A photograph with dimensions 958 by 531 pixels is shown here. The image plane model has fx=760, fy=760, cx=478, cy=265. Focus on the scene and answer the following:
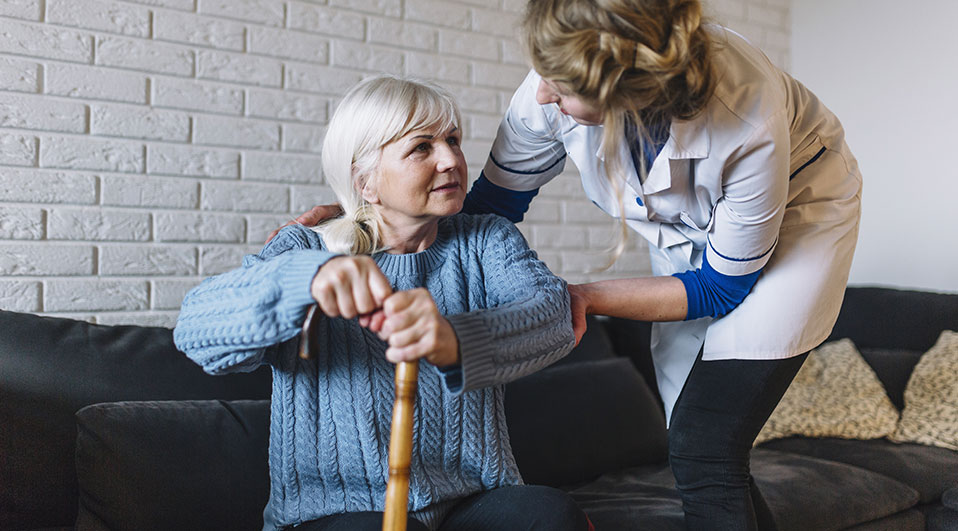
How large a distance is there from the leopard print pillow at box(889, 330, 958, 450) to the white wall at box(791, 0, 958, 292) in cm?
54

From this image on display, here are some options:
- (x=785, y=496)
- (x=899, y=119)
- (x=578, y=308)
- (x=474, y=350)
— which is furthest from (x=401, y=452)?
(x=899, y=119)

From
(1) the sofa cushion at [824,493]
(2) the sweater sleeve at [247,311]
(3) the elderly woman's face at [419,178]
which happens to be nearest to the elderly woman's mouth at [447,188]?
(3) the elderly woman's face at [419,178]

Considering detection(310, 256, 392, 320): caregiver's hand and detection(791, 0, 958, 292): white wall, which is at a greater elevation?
detection(791, 0, 958, 292): white wall

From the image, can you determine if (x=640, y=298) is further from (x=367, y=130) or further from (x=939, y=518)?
(x=939, y=518)

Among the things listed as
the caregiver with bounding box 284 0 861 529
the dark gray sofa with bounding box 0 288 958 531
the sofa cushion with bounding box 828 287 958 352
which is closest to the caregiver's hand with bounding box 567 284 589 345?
the caregiver with bounding box 284 0 861 529

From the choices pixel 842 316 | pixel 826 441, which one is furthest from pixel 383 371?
pixel 842 316

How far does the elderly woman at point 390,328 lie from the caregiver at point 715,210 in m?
0.21

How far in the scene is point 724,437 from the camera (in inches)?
56.9

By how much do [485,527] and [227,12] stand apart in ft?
5.58

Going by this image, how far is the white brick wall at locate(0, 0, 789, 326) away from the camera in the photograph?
1.96 metres

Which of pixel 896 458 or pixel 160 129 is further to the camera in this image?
pixel 896 458

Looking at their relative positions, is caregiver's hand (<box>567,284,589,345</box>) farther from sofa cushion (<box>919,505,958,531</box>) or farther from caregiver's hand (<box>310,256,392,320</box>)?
sofa cushion (<box>919,505,958,531</box>)

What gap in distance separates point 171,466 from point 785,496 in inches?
58.0

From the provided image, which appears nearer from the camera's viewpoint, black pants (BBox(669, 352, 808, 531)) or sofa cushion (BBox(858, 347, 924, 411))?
black pants (BBox(669, 352, 808, 531))
